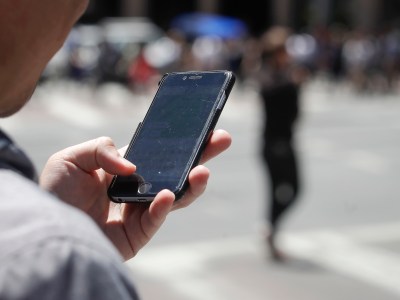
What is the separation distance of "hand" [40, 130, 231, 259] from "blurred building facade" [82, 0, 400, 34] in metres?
38.2

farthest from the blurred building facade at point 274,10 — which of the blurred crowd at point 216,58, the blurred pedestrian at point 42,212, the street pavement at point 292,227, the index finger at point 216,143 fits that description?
the blurred pedestrian at point 42,212

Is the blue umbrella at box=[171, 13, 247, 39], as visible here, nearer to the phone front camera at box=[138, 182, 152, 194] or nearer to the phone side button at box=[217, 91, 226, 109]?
the phone side button at box=[217, 91, 226, 109]

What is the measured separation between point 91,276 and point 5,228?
107 mm

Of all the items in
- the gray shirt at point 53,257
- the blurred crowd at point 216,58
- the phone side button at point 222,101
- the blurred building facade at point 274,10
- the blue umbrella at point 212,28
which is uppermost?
the gray shirt at point 53,257

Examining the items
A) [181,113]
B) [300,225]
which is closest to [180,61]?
[300,225]

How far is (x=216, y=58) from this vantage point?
2366 cm

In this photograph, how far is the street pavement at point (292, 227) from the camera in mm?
5953

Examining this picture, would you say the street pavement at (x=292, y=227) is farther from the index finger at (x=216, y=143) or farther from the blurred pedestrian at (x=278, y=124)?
the index finger at (x=216, y=143)

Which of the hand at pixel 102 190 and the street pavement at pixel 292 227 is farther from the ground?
the hand at pixel 102 190

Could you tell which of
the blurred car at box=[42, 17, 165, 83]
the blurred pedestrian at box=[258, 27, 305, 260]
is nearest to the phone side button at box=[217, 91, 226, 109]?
the blurred pedestrian at box=[258, 27, 305, 260]

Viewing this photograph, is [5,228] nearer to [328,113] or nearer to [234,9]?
[328,113]

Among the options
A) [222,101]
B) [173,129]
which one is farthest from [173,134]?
[222,101]

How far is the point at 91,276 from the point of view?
0.83 metres

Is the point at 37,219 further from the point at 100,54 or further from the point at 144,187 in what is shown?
the point at 100,54
